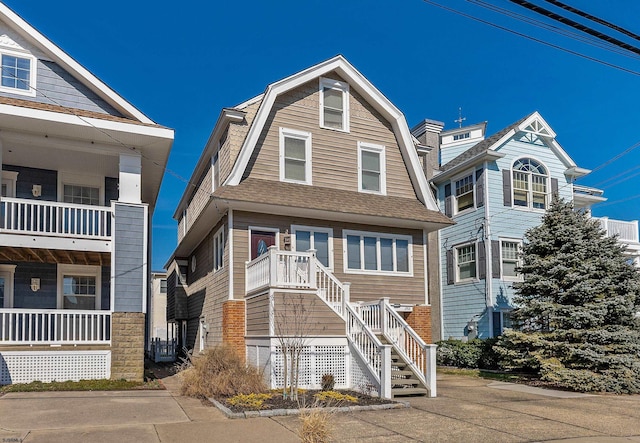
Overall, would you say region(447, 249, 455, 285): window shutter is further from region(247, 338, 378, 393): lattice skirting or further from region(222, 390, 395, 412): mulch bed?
region(222, 390, 395, 412): mulch bed

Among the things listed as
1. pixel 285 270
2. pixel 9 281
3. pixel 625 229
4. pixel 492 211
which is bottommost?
pixel 9 281

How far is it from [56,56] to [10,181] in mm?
4109

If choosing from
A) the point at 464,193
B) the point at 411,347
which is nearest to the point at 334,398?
the point at 411,347

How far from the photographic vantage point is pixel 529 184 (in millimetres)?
23609

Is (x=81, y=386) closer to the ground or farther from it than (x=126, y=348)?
closer to the ground

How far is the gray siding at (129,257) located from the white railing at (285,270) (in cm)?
318

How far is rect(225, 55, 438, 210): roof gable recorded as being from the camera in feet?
55.1

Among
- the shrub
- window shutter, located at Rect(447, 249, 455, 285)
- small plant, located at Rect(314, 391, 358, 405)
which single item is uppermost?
window shutter, located at Rect(447, 249, 455, 285)

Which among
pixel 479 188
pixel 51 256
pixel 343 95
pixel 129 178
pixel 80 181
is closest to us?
pixel 129 178

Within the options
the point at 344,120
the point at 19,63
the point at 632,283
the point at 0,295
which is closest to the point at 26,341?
the point at 0,295

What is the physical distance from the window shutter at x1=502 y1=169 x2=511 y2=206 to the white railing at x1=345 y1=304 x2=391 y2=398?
1119 centimetres

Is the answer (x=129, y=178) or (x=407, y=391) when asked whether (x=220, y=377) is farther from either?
(x=129, y=178)

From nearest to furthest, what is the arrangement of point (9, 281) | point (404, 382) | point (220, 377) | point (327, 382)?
point (220, 377) < point (404, 382) < point (327, 382) < point (9, 281)

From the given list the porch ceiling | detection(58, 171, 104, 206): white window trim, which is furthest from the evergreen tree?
detection(58, 171, 104, 206): white window trim
